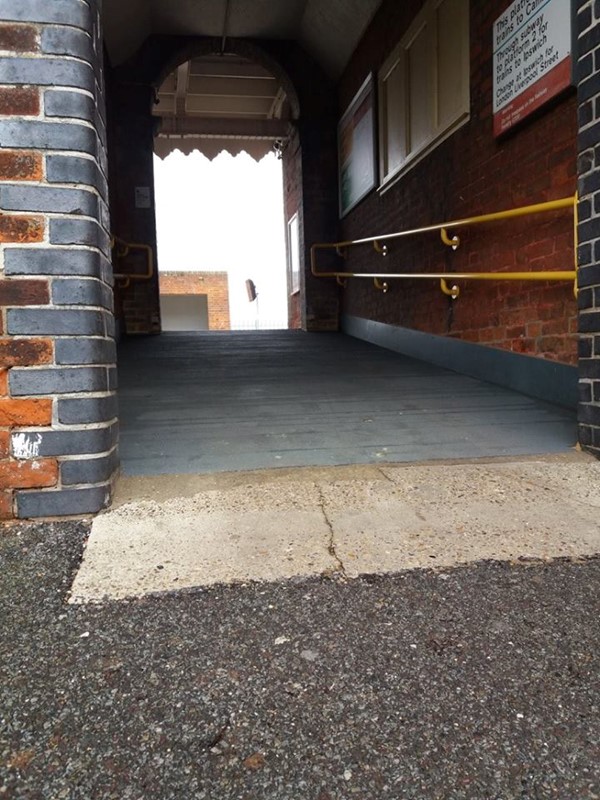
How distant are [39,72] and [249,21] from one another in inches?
282

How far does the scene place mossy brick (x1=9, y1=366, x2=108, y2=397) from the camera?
1.76m

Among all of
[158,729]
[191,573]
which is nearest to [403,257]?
[191,573]

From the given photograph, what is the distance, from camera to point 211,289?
22609 mm

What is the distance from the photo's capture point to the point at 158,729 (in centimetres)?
94

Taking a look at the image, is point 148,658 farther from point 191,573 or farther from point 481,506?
point 481,506

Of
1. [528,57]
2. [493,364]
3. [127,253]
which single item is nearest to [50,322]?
[493,364]

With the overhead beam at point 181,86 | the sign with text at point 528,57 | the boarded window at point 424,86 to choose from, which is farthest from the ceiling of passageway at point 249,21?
the sign with text at point 528,57

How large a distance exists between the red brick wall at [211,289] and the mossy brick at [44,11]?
2096 cm

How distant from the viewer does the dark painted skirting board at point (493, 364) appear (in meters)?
3.46

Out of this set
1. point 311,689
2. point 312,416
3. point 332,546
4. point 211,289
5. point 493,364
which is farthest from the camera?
point 211,289

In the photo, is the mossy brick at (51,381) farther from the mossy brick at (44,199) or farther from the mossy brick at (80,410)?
the mossy brick at (44,199)

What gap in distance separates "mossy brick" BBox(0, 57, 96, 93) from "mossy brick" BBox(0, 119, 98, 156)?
0.39 ft

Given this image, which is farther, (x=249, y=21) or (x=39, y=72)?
(x=249, y=21)

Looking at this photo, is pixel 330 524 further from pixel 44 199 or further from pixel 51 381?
pixel 44 199
